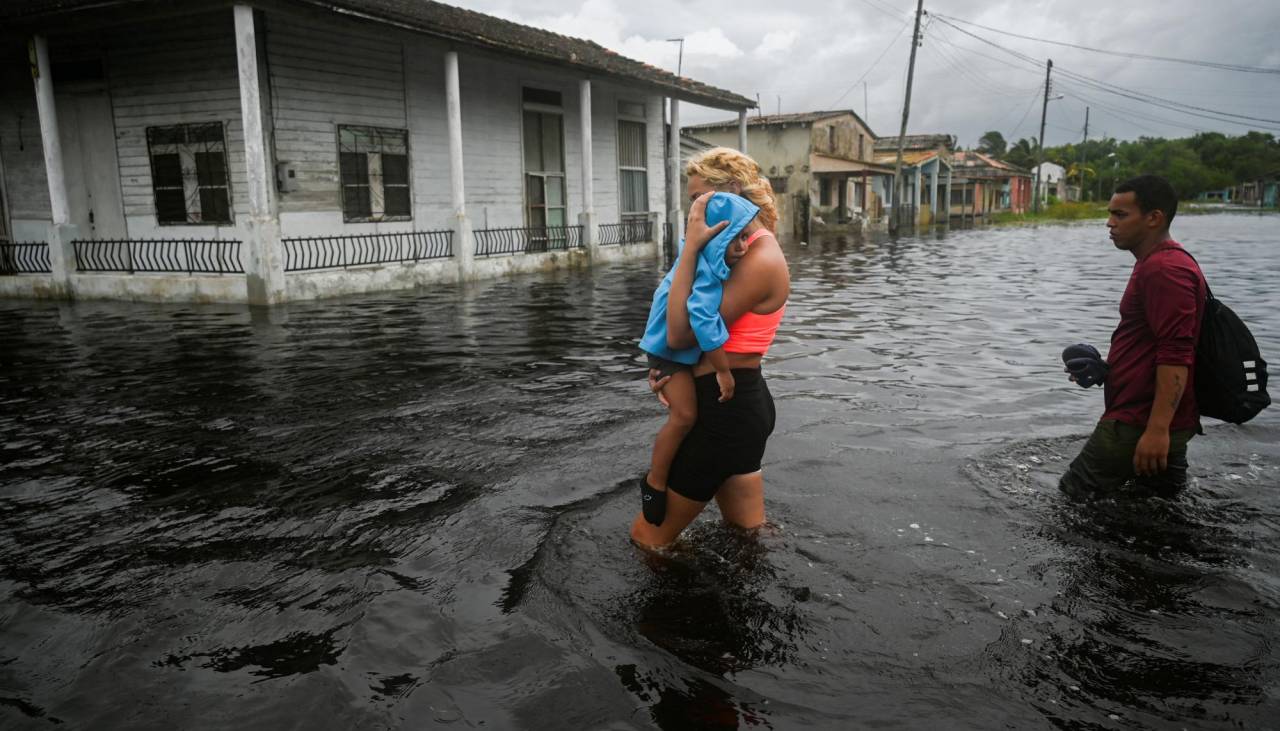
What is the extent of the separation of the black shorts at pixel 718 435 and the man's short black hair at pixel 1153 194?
6.12 feet

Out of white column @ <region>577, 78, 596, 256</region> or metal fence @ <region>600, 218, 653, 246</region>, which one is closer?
white column @ <region>577, 78, 596, 256</region>

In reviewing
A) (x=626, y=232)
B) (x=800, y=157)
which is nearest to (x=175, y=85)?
(x=626, y=232)

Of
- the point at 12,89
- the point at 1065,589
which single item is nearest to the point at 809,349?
the point at 1065,589

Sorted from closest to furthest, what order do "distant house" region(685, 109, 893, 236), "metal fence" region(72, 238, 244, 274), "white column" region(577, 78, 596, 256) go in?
"metal fence" region(72, 238, 244, 274), "white column" region(577, 78, 596, 256), "distant house" region(685, 109, 893, 236)

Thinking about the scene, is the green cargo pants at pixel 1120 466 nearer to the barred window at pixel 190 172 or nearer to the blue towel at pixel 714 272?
the blue towel at pixel 714 272

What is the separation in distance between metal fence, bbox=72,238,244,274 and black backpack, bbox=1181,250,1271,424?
44.0 feet

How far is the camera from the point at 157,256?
1492 centimetres

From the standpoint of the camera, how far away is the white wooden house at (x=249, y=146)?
42.7 feet

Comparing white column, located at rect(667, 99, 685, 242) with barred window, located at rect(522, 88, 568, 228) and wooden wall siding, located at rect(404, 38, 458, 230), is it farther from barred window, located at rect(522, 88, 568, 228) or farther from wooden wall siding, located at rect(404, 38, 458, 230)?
wooden wall siding, located at rect(404, 38, 458, 230)

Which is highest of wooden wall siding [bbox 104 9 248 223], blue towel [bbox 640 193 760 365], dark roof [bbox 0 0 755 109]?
dark roof [bbox 0 0 755 109]

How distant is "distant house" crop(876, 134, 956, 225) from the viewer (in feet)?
151

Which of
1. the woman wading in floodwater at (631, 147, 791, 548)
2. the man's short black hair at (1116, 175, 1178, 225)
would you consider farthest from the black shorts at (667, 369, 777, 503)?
the man's short black hair at (1116, 175, 1178, 225)

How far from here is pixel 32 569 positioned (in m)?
3.51

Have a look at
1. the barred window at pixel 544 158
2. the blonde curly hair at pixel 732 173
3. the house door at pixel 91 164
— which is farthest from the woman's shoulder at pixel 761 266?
the barred window at pixel 544 158
